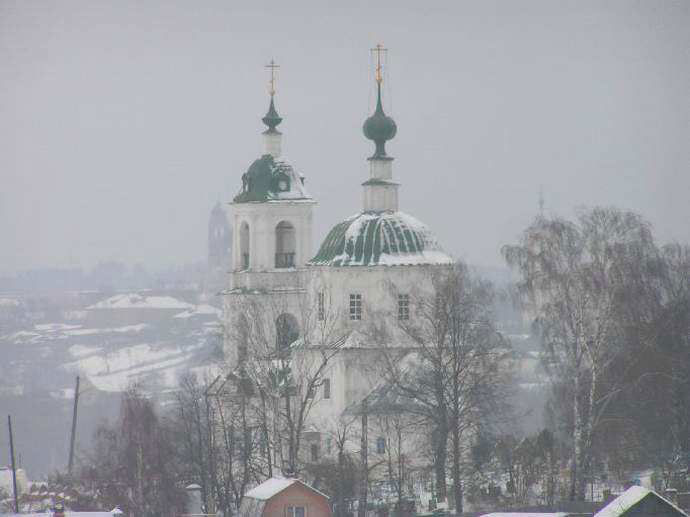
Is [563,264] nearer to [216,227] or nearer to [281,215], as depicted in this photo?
[281,215]

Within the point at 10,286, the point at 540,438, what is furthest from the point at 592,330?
the point at 10,286

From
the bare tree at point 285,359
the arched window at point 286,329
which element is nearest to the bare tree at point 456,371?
the bare tree at point 285,359

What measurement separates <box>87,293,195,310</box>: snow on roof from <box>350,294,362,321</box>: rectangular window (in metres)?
117

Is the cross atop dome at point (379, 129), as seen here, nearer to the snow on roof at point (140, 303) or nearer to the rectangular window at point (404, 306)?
the rectangular window at point (404, 306)

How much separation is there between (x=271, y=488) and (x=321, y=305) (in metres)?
13.8

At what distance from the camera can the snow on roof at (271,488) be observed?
38.5 m

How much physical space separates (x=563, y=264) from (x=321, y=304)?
11639 millimetres

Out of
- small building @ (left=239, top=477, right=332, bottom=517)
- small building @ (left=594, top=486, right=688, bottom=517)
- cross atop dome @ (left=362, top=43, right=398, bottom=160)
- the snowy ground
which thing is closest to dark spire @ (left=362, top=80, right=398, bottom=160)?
cross atop dome @ (left=362, top=43, right=398, bottom=160)

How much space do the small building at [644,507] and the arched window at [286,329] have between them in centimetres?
1966

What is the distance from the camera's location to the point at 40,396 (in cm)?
12000

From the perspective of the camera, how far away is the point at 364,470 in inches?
1759

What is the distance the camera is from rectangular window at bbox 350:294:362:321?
5181cm

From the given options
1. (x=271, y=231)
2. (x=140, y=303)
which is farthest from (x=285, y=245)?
(x=140, y=303)

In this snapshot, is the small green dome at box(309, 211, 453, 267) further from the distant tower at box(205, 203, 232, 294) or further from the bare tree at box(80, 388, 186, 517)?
the distant tower at box(205, 203, 232, 294)
